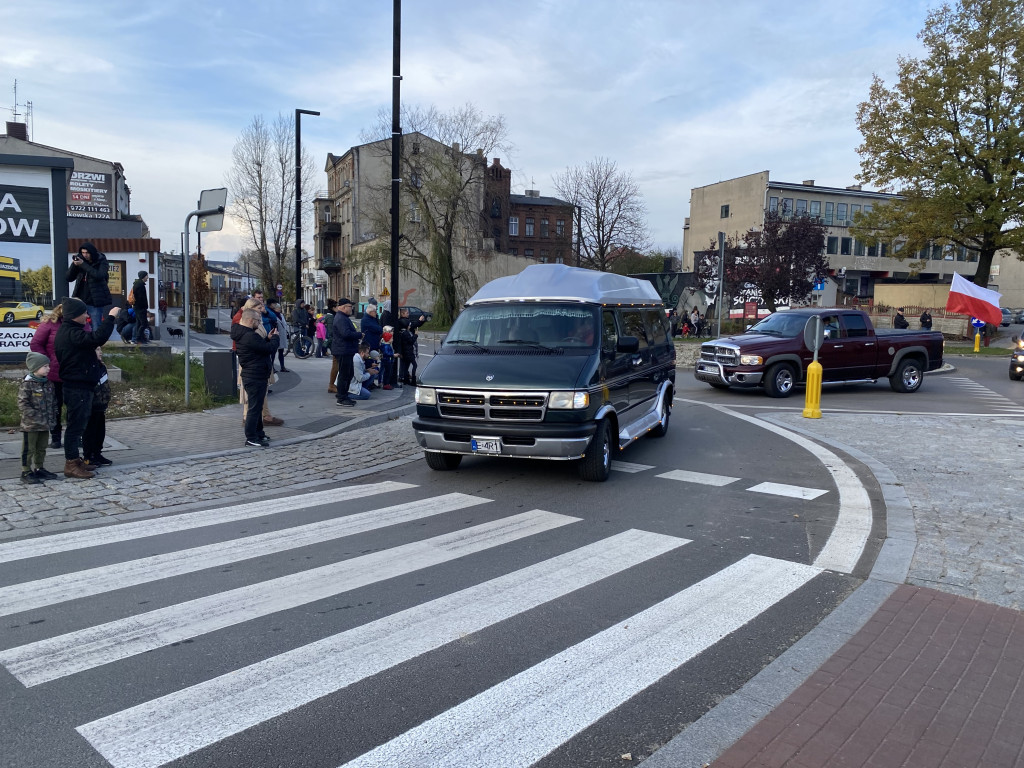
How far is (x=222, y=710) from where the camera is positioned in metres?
3.47

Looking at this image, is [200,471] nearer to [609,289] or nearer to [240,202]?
[609,289]

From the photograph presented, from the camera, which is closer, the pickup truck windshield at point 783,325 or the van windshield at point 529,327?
the van windshield at point 529,327

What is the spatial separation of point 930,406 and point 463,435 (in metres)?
11.9

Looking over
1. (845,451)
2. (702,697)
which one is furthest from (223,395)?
(702,697)

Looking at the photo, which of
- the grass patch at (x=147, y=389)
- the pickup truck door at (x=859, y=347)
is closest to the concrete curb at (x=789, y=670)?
the grass patch at (x=147, y=389)

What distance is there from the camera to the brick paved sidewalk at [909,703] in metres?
3.18

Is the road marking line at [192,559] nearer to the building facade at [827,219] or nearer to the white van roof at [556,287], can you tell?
the white van roof at [556,287]

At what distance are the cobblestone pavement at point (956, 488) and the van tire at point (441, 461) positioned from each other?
4.76m

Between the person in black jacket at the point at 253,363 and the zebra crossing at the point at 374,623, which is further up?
the person in black jacket at the point at 253,363

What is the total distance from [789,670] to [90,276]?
44.4 ft

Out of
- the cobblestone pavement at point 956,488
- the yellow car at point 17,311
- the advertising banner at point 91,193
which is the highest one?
the advertising banner at point 91,193

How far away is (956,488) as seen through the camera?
8.03m

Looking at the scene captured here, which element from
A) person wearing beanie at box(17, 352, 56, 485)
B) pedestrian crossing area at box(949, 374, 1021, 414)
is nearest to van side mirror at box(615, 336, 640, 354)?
person wearing beanie at box(17, 352, 56, 485)

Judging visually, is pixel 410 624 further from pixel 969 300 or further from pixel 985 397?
pixel 969 300
